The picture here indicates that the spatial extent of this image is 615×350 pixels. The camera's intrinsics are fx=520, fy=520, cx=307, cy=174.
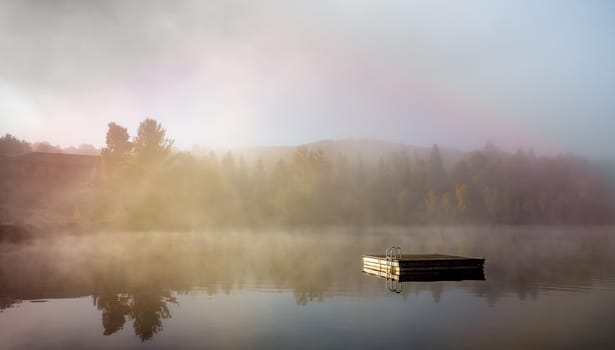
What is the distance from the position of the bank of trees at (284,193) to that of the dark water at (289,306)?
56636 mm

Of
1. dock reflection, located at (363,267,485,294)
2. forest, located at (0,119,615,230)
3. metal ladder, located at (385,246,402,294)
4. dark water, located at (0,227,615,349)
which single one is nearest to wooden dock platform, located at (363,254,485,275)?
metal ladder, located at (385,246,402,294)

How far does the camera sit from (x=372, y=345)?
1916 cm

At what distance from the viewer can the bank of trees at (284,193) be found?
343 feet

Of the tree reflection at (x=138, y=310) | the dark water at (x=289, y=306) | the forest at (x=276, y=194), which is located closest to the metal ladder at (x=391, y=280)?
the dark water at (x=289, y=306)

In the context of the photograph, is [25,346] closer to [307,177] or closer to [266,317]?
[266,317]

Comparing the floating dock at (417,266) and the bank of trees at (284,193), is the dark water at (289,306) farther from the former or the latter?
the bank of trees at (284,193)

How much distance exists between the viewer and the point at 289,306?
90.5ft

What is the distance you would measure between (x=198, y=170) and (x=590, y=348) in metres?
123

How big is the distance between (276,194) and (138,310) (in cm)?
11523

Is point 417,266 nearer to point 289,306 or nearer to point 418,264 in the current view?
point 418,264

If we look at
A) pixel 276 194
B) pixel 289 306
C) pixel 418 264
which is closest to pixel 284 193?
pixel 276 194

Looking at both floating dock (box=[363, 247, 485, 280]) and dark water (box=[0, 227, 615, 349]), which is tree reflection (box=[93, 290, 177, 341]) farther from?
floating dock (box=[363, 247, 485, 280])

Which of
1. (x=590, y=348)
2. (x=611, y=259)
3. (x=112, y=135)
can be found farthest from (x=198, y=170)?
(x=590, y=348)

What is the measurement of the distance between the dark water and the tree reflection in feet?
0.20
